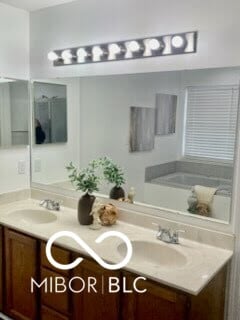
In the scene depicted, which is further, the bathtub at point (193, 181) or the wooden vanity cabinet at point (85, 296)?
the bathtub at point (193, 181)

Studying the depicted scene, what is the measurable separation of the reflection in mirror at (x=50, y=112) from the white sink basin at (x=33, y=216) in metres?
0.60

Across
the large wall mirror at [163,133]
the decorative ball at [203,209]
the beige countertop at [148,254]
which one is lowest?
the beige countertop at [148,254]

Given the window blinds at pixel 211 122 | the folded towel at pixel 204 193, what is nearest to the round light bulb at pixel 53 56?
the window blinds at pixel 211 122

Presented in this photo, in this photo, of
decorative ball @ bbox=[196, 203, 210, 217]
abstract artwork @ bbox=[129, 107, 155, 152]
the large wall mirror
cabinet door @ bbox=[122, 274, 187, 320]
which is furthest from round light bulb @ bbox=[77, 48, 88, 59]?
cabinet door @ bbox=[122, 274, 187, 320]

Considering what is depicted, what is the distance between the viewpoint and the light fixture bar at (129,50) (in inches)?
72.7

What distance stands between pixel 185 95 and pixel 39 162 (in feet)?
4.65

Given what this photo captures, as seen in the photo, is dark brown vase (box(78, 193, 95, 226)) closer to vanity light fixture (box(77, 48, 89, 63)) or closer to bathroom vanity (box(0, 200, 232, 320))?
bathroom vanity (box(0, 200, 232, 320))

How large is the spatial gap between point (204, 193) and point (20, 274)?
4.41 ft

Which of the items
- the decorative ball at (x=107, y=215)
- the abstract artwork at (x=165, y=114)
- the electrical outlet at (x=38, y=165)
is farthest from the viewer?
the electrical outlet at (x=38, y=165)

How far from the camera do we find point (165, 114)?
2.07 metres

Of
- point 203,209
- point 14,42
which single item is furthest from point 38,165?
point 203,209

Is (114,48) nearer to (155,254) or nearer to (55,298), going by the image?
(155,254)

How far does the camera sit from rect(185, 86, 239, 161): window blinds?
1798 mm

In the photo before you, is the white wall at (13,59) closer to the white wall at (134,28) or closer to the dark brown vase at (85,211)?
the white wall at (134,28)
